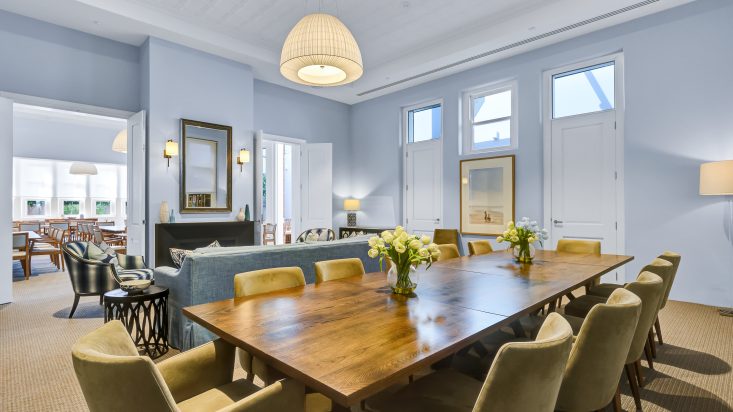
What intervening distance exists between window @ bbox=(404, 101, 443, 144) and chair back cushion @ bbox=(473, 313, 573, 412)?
6101 millimetres

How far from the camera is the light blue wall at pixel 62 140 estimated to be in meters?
9.09

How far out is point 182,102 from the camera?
5.46 meters

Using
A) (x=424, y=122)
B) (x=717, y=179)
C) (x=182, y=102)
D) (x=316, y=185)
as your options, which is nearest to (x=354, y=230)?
(x=316, y=185)

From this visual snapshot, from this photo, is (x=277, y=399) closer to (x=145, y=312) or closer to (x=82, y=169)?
(x=145, y=312)

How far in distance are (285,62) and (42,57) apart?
13.3ft

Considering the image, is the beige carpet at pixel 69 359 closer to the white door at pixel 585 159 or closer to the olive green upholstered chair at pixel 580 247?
the olive green upholstered chair at pixel 580 247

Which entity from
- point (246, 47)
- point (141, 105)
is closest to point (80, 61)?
point (141, 105)

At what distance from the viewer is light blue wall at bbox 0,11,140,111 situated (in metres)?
4.63

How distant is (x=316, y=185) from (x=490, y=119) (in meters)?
3.47

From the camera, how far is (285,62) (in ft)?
9.58

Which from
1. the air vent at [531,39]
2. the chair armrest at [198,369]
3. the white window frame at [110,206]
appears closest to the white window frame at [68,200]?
the white window frame at [110,206]

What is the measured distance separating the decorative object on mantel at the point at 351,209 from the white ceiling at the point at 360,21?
9.74ft

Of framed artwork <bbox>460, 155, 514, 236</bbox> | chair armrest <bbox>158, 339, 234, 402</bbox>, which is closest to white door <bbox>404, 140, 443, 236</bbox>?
framed artwork <bbox>460, 155, 514, 236</bbox>

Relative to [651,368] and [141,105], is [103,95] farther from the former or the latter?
[651,368]
